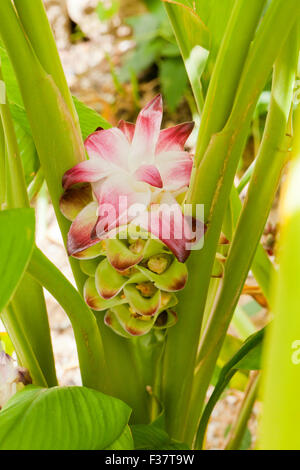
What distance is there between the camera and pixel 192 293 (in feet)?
1.15

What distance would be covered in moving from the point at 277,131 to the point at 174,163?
9cm

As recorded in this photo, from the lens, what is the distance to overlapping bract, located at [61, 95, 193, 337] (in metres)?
0.29

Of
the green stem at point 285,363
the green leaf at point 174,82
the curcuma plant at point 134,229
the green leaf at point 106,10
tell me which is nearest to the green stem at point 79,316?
the curcuma plant at point 134,229

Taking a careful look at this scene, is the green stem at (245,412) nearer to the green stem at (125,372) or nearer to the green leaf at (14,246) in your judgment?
the green stem at (125,372)

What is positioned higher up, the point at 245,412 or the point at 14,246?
the point at 14,246

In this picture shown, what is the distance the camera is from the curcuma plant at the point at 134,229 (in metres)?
0.29

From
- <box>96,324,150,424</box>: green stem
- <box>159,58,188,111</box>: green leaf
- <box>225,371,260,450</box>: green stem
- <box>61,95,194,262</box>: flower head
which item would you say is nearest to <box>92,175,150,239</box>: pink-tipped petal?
<box>61,95,194,262</box>: flower head

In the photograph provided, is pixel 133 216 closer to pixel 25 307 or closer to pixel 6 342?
pixel 25 307

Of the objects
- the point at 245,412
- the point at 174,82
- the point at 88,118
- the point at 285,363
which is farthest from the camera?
the point at 174,82

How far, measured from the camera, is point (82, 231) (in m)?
0.30

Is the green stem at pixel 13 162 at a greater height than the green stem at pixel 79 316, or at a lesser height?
greater

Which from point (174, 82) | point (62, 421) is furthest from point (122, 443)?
point (174, 82)

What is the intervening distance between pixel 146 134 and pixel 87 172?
0.14 feet

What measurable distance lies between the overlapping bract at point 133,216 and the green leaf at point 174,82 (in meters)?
1.24
